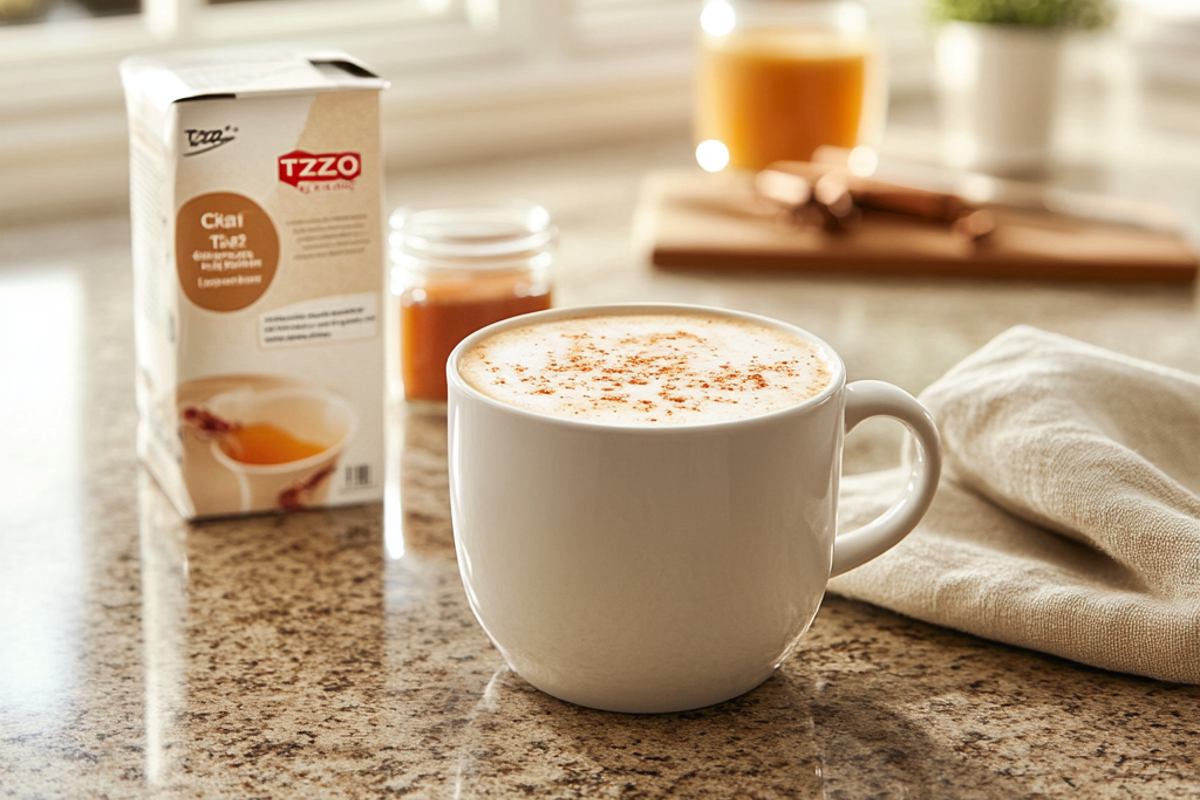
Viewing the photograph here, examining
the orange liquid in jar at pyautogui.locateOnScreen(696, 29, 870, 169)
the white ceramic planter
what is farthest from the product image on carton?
the white ceramic planter

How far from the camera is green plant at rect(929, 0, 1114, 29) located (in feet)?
5.15

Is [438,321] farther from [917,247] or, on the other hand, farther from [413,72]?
[413,72]

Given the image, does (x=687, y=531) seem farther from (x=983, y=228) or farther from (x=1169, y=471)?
(x=983, y=228)

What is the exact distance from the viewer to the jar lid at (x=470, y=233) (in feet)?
3.26

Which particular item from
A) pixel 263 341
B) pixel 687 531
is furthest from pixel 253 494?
pixel 687 531

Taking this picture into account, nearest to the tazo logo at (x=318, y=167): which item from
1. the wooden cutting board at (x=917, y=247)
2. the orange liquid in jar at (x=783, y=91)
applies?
the wooden cutting board at (x=917, y=247)

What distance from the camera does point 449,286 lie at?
0.99 meters

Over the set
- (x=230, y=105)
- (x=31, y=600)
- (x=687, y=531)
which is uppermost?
(x=230, y=105)

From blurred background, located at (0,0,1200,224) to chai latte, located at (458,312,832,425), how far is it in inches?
37.1

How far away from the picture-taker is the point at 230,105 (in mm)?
733

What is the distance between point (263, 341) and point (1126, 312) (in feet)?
2.62

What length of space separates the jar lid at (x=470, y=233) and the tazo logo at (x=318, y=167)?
0.71 feet

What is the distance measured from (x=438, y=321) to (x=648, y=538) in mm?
472

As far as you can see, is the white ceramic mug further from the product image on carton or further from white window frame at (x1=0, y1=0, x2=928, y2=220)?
white window frame at (x1=0, y1=0, x2=928, y2=220)
